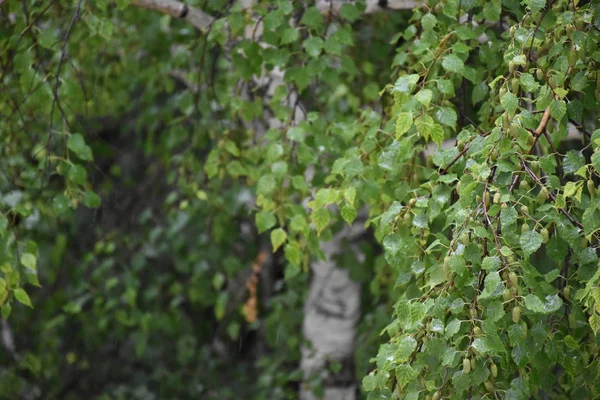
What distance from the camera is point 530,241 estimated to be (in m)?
1.46

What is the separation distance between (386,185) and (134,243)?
78.7 inches

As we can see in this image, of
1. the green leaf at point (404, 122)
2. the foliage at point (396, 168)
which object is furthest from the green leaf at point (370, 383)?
the green leaf at point (404, 122)

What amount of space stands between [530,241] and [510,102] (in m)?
0.23

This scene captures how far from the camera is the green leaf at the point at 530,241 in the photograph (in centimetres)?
146

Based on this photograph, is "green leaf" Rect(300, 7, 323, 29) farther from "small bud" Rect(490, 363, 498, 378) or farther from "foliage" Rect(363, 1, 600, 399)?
"small bud" Rect(490, 363, 498, 378)

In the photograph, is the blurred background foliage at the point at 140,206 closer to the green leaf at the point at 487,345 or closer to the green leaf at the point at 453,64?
the green leaf at the point at 453,64

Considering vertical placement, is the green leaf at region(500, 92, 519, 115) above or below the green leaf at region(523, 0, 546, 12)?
below

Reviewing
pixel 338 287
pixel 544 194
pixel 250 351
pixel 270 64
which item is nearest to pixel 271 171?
pixel 270 64

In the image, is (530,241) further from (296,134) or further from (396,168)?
(296,134)

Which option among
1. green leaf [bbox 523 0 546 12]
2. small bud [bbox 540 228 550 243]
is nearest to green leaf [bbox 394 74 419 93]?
green leaf [bbox 523 0 546 12]

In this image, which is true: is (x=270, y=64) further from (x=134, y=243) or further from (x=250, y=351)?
(x=250, y=351)

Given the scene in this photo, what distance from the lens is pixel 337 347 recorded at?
10.9 ft

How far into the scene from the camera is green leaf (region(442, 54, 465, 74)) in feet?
5.69

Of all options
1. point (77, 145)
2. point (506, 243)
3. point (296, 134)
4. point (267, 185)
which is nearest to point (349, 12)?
point (296, 134)
